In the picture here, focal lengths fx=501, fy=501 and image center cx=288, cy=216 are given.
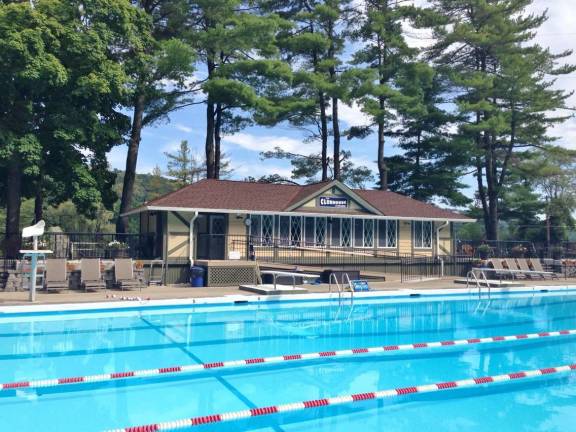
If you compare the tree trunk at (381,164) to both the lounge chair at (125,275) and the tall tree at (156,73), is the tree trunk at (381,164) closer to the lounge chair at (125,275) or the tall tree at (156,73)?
the tall tree at (156,73)

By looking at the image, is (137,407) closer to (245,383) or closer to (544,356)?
(245,383)

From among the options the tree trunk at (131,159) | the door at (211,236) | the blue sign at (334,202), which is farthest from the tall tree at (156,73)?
the blue sign at (334,202)

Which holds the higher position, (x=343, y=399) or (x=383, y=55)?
(x=383, y=55)

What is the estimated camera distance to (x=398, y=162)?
133 feet

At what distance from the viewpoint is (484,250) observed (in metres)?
29.0

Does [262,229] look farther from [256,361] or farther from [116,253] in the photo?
[256,361]

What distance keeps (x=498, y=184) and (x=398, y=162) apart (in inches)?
307


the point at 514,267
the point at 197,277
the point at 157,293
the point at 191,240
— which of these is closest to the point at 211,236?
the point at 191,240

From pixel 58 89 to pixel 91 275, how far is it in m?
8.79

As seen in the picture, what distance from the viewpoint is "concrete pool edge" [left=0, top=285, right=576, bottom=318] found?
13.1 metres

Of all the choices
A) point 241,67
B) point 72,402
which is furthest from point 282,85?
point 72,402

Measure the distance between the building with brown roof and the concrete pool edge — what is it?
528cm

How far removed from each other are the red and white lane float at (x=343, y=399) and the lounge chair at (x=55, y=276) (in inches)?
461

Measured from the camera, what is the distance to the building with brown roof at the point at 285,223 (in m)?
21.6
